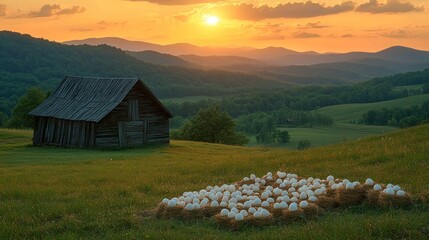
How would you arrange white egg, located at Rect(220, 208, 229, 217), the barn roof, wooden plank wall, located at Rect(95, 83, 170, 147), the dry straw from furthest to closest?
the barn roof → wooden plank wall, located at Rect(95, 83, 170, 147) → white egg, located at Rect(220, 208, 229, 217) → the dry straw

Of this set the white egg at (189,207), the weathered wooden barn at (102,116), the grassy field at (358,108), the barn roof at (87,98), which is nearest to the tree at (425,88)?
the grassy field at (358,108)

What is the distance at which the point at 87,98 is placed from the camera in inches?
1944

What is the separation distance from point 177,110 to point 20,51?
7521cm

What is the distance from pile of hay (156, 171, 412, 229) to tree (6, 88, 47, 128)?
264 ft

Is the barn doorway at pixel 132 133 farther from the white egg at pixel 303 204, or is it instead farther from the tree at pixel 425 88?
the tree at pixel 425 88

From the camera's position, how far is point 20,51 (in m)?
200

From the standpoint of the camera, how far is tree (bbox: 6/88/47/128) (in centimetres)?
8738

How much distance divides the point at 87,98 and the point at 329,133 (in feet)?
294

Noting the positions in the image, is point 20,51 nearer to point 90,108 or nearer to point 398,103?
point 398,103

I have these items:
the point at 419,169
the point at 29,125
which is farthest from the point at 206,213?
the point at 29,125

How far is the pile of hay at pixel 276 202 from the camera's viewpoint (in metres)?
10.5

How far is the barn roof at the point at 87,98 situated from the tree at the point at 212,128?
27.5 m

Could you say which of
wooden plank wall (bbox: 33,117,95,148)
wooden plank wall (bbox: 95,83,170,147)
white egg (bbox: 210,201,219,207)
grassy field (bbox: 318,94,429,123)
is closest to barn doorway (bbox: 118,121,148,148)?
wooden plank wall (bbox: 95,83,170,147)

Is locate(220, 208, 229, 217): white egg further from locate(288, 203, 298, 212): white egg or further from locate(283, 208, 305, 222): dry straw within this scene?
locate(288, 203, 298, 212): white egg
